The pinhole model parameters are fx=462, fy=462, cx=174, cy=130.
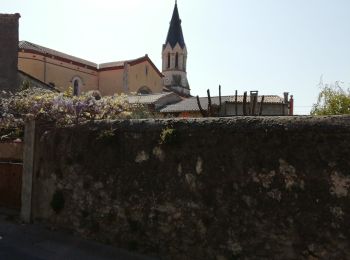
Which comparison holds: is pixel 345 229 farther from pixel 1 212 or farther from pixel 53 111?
pixel 1 212

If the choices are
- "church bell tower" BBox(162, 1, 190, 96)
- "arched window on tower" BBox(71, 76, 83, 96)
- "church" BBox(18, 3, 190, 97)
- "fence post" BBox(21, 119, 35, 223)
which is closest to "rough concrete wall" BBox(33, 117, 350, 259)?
"fence post" BBox(21, 119, 35, 223)

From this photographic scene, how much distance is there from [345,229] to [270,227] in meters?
0.95

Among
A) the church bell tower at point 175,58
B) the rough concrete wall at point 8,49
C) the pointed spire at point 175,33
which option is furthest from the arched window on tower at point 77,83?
the pointed spire at point 175,33

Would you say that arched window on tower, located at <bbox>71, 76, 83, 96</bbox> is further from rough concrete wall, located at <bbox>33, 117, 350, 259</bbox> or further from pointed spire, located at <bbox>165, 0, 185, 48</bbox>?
rough concrete wall, located at <bbox>33, 117, 350, 259</bbox>

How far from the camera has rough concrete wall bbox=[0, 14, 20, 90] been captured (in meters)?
23.4

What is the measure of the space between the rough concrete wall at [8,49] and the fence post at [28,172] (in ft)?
48.6

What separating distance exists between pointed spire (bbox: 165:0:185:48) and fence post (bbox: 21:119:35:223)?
55.7 m

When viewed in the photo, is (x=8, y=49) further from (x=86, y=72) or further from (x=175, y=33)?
(x=175, y=33)

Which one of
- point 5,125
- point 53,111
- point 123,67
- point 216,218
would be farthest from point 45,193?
point 123,67

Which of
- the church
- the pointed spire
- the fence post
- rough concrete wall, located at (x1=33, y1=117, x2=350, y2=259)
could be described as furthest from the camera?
the pointed spire

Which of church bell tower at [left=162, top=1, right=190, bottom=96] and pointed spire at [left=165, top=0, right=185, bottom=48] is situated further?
church bell tower at [left=162, top=1, right=190, bottom=96]

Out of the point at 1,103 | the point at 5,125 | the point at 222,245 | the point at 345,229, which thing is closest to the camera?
the point at 345,229

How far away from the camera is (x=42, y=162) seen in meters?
9.46

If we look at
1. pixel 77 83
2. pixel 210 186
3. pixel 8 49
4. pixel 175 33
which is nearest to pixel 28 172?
pixel 210 186
